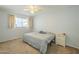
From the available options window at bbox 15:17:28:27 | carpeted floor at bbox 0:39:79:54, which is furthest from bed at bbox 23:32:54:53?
window at bbox 15:17:28:27

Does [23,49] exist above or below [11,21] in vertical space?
below

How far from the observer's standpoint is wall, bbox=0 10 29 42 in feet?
4.92

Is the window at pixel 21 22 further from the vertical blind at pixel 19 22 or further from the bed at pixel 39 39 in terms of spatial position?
the bed at pixel 39 39

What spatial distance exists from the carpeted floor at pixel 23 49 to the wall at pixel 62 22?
123mm

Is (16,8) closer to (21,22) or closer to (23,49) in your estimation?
(21,22)

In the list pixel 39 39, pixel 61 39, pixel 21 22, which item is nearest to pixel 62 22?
pixel 61 39

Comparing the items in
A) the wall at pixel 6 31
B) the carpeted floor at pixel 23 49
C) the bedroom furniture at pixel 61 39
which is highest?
the wall at pixel 6 31

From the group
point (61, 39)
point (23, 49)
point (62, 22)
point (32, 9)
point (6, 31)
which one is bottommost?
point (23, 49)

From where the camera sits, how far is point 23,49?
60.4 inches

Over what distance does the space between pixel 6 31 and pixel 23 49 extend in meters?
0.43

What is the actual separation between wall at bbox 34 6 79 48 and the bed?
10 cm

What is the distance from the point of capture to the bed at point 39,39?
1503 millimetres

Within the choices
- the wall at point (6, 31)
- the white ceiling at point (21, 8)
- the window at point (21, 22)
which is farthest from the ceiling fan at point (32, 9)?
the wall at point (6, 31)
